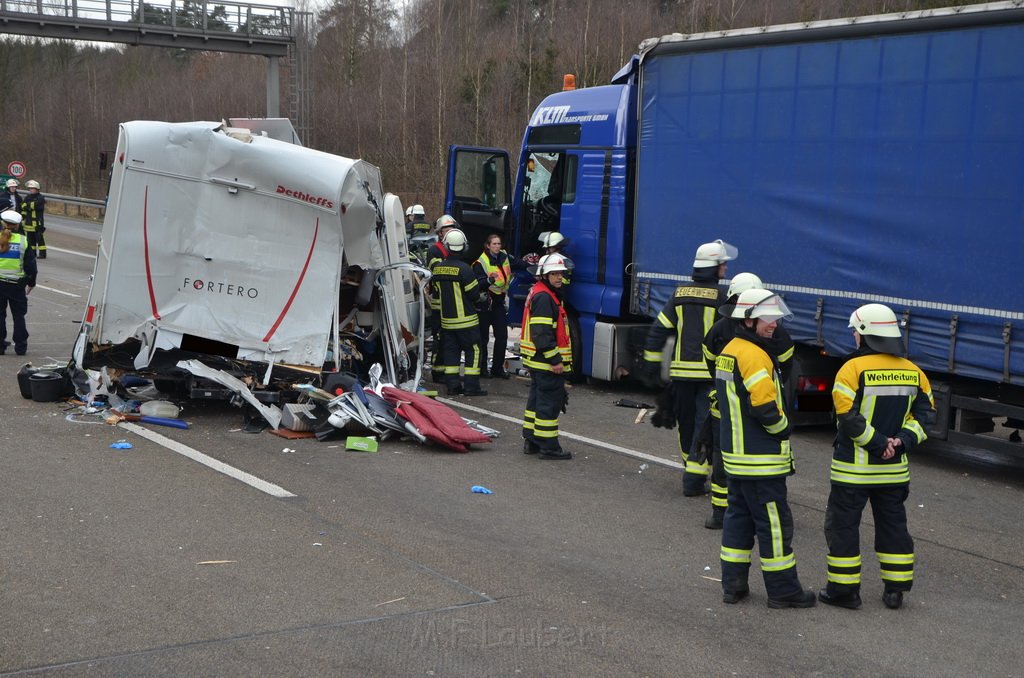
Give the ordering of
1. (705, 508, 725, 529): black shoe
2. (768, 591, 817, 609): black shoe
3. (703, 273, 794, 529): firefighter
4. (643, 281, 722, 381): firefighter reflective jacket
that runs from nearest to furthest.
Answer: (768, 591, 817, 609): black shoe, (703, 273, 794, 529): firefighter, (705, 508, 725, 529): black shoe, (643, 281, 722, 381): firefighter reflective jacket

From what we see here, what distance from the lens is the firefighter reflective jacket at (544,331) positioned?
8.95 meters

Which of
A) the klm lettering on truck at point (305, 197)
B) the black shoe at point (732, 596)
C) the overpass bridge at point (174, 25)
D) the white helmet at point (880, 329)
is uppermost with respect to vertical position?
the overpass bridge at point (174, 25)

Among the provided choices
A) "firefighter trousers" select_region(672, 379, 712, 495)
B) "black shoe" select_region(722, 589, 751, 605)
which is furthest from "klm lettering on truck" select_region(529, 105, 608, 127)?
"black shoe" select_region(722, 589, 751, 605)

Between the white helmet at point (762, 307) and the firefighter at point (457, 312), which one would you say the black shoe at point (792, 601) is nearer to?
the white helmet at point (762, 307)

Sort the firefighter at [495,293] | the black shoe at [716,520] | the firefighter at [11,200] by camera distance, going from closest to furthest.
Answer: the black shoe at [716,520], the firefighter at [495,293], the firefighter at [11,200]

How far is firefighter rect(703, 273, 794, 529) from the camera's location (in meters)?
6.80

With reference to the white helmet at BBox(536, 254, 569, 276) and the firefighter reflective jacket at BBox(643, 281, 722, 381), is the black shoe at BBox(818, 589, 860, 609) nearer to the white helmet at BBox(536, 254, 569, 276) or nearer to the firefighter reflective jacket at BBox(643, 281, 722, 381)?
the firefighter reflective jacket at BBox(643, 281, 722, 381)

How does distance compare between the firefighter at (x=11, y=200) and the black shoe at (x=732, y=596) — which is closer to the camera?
the black shoe at (x=732, y=596)

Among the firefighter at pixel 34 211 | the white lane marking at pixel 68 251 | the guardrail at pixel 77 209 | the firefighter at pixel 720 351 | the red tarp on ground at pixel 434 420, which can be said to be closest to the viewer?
the firefighter at pixel 720 351

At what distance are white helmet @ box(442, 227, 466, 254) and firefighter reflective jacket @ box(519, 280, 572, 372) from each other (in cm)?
284

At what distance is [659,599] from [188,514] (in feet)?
10.1

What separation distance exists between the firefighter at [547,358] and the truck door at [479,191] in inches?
189

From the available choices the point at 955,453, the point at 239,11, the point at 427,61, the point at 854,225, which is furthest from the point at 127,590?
the point at 427,61

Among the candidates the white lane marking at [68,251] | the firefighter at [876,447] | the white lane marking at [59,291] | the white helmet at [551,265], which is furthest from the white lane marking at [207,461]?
the white lane marking at [68,251]
